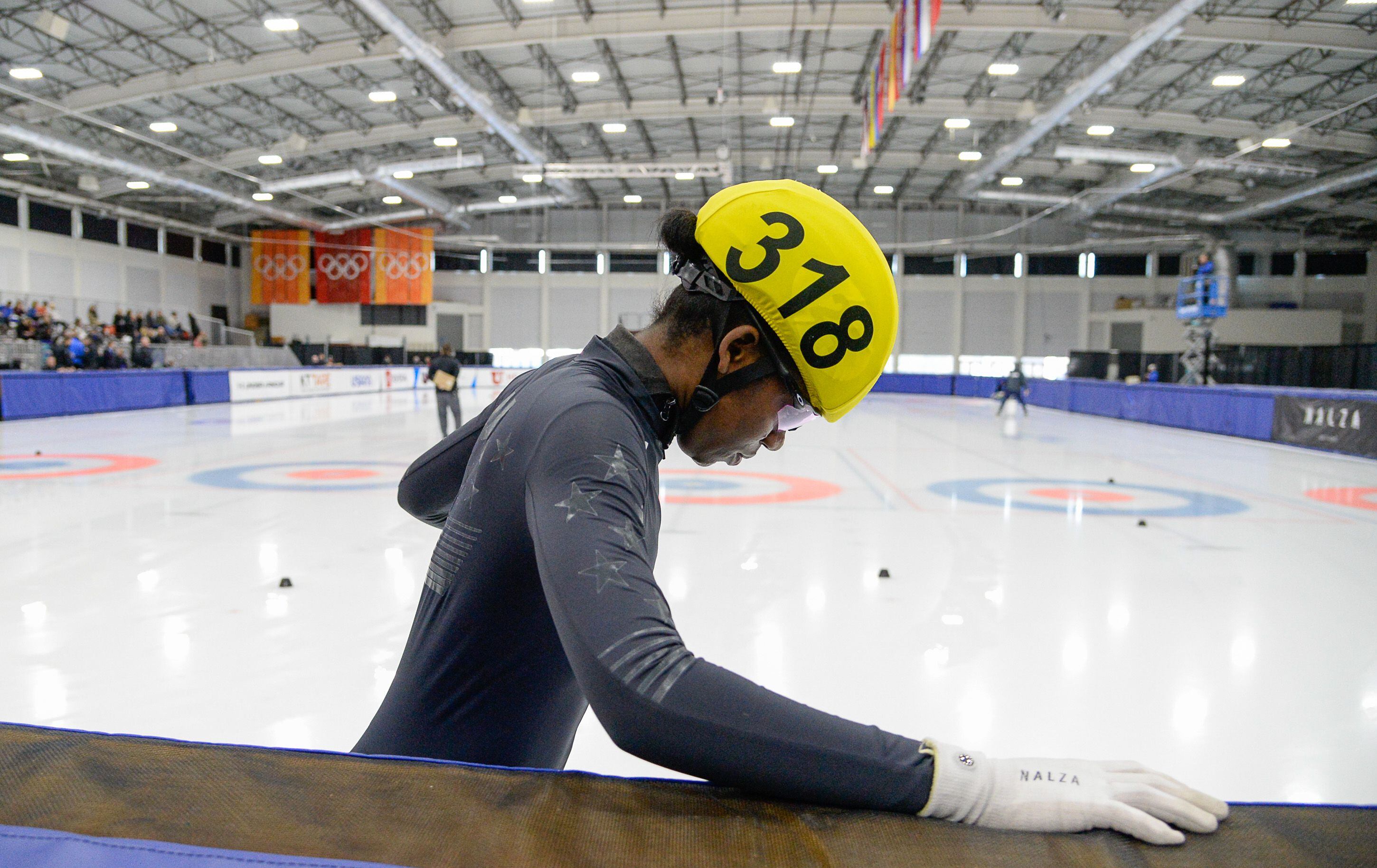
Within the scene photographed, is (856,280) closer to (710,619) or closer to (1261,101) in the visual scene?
(710,619)

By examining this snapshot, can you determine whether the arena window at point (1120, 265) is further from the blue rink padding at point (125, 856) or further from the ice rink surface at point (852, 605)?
the blue rink padding at point (125, 856)

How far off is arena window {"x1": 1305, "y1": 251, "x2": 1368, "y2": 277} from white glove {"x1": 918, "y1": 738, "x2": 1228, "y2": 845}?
1758 inches

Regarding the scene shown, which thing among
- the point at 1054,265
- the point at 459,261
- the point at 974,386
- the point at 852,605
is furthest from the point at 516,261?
the point at 852,605

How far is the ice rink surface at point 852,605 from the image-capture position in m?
3.22

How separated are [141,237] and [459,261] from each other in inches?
512

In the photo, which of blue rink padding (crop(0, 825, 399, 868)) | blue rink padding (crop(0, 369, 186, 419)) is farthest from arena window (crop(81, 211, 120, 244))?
blue rink padding (crop(0, 825, 399, 868))

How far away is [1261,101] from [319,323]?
36.3 meters

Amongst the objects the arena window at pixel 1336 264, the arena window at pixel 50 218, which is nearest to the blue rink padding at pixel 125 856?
the arena window at pixel 50 218

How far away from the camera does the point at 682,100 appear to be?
24.0m

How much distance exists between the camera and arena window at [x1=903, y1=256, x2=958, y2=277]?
129 ft

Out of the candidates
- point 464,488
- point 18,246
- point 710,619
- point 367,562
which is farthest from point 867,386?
point 18,246

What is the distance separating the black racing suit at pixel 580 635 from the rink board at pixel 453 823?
2.1 inches

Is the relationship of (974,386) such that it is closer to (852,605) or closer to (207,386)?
(207,386)

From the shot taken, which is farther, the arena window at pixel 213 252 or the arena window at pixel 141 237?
the arena window at pixel 213 252
